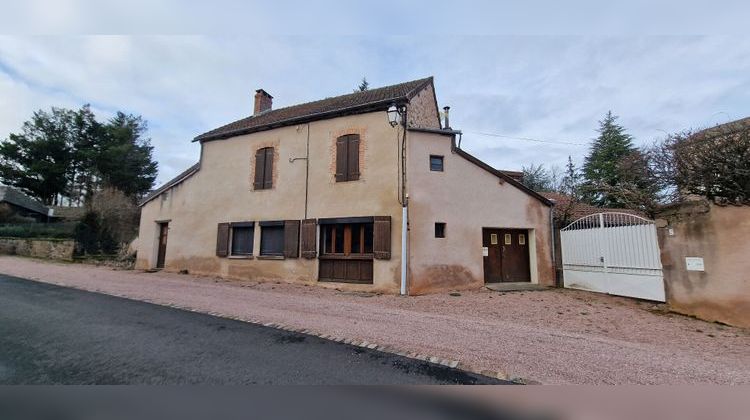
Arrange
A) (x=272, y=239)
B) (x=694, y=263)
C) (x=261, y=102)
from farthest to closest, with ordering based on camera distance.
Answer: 1. (x=261, y=102)
2. (x=272, y=239)
3. (x=694, y=263)

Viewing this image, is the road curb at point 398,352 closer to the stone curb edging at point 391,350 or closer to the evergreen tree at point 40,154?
the stone curb edging at point 391,350

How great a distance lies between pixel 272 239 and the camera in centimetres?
1106

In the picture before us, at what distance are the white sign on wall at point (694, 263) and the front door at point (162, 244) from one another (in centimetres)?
1586

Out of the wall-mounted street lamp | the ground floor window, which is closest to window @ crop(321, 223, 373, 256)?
the ground floor window

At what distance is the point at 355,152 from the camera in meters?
10.1

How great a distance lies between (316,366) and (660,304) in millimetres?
7556

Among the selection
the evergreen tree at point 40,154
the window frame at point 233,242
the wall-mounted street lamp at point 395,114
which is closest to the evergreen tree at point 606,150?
the wall-mounted street lamp at point 395,114

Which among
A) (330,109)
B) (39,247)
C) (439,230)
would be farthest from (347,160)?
(39,247)

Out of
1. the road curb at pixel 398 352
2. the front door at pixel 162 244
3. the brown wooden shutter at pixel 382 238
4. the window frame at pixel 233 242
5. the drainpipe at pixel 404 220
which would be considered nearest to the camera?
the road curb at pixel 398 352

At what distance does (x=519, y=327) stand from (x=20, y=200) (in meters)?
38.3

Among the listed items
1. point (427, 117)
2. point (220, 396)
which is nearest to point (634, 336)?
point (220, 396)

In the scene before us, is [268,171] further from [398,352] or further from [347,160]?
[398,352]

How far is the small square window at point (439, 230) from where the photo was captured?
372 inches

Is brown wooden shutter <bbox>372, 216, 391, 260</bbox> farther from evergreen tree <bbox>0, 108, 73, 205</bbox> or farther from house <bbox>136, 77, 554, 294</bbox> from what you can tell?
evergreen tree <bbox>0, 108, 73, 205</bbox>
